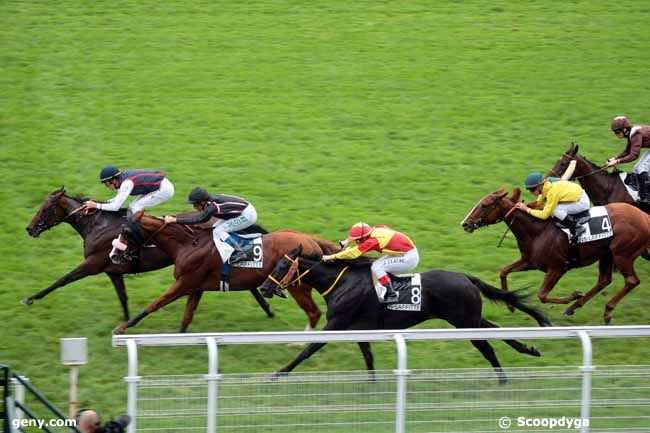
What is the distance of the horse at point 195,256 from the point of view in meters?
10.9

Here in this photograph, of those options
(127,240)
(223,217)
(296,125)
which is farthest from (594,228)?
(296,125)

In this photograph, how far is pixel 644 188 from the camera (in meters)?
12.7

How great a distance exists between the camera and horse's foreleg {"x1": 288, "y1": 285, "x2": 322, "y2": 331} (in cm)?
1086

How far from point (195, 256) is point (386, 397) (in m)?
3.81

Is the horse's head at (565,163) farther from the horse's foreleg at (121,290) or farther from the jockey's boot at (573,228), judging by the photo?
the horse's foreleg at (121,290)

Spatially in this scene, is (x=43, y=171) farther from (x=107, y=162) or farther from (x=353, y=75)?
(x=353, y=75)

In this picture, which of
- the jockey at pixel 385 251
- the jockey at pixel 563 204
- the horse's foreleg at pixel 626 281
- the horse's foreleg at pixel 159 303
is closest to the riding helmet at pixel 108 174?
the horse's foreleg at pixel 159 303

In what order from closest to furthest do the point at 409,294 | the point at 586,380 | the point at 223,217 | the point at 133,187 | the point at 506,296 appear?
the point at 586,380
the point at 409,294
the point at 506,296
the point at 223,217
the point at 133,187

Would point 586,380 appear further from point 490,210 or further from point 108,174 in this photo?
point 108,174

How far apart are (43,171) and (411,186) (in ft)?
17.6

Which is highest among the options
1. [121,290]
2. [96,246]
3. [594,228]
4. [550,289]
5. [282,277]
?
[594,228]

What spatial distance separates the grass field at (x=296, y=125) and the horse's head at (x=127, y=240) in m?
0.89

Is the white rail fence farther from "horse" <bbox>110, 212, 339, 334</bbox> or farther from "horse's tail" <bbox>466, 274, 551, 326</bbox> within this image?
"horse" <bbox>110, 212, 339, 334</bbox>

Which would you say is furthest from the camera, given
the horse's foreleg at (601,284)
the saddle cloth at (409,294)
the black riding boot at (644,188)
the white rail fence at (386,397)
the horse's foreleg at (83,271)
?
the black riding boot at (644,188)
